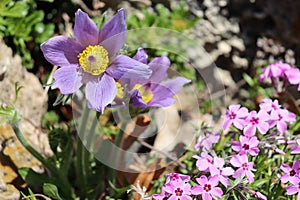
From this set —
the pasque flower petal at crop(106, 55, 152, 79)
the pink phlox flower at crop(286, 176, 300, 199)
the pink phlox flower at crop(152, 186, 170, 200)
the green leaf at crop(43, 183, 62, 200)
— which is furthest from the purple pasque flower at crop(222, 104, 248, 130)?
Result: the green leaf at crop(43, 183, 62, 200)

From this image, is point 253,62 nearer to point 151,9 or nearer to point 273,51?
point 273,51

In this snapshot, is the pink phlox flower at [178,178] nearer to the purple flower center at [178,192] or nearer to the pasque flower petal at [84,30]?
the purple flower center at [178,192]

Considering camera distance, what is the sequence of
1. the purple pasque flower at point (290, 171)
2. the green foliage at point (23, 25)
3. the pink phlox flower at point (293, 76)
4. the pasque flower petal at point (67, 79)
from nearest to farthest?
the pasque flower petal at point (67, 79) < the purple pasque flower at point (290, 171) < the pink phlox flower at point (293, 76) < the green foliage at point (23, 25)

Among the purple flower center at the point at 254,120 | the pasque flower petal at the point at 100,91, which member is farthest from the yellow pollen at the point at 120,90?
the purple flower center at the point at 254,120

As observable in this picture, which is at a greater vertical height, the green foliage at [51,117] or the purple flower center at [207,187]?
the purple flower center at [207,187]

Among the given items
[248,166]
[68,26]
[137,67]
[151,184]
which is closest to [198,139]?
[151,184]

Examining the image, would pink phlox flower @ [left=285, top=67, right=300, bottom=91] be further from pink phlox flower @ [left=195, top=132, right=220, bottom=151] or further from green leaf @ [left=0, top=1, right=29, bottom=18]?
green leaf @ [left=0, top=1, right=29, bottom=18]
